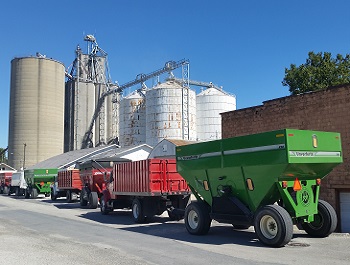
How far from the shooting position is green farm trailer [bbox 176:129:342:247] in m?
9.93

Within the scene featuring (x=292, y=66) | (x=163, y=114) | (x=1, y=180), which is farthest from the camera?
(x=163, y=114)

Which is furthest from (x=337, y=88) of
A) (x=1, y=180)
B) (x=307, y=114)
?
(x=1, y=180)

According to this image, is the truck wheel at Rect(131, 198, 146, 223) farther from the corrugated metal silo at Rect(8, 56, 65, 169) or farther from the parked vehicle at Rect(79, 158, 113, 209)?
the corrugated metal silo at Rect(8, 56, 65, 169)

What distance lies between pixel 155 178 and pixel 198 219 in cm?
386

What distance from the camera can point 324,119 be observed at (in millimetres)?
14781

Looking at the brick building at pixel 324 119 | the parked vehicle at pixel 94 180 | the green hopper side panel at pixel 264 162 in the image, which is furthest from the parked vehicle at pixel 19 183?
the green hopper side panel at pixel 264 162

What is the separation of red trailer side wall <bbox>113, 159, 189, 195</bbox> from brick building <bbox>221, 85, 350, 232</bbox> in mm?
4180

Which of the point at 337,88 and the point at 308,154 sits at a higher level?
the point at 337,88

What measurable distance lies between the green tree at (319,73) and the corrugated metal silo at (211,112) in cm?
2447

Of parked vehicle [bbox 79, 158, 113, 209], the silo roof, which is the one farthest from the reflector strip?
the silo roof

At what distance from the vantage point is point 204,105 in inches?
2293

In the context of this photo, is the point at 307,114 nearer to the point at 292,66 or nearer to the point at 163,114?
the point at 292,66

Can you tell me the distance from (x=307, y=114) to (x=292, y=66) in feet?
64.2

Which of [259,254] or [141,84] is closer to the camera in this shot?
[259,254]
